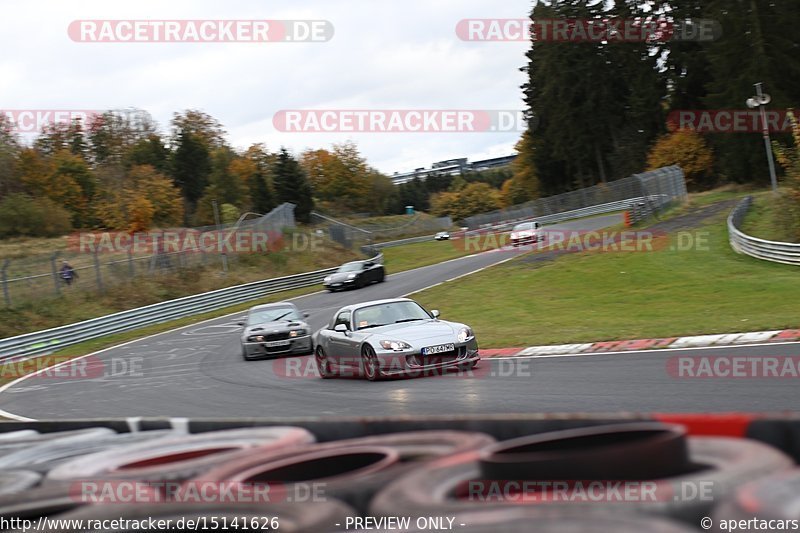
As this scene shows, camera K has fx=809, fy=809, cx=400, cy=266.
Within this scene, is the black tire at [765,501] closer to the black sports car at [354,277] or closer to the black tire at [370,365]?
the black tire at [370,365]

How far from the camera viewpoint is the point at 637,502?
10.1ft

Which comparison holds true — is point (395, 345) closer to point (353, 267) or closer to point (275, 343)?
point (275, 343)

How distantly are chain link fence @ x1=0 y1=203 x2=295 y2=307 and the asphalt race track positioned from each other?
38.6 ft

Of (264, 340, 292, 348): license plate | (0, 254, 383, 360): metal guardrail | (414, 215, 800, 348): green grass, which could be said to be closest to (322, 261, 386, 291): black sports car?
(0, 254, 383, 360): metal guardrail

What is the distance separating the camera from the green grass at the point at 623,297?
57.3 ft

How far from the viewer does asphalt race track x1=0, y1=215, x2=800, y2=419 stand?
9562 mm

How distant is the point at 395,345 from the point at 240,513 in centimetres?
966

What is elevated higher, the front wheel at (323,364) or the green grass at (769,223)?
the green grass at (769,223)

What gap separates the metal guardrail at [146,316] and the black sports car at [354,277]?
439 cm

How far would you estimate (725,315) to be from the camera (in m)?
18.2

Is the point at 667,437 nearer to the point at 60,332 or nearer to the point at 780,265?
the point at 780,265

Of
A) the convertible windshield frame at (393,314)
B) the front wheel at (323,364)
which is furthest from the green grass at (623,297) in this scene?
the front wheel at (323,364)

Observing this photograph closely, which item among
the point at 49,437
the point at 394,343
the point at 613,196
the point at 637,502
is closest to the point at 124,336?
the point at 394,343

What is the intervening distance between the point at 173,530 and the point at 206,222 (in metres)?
86.8
